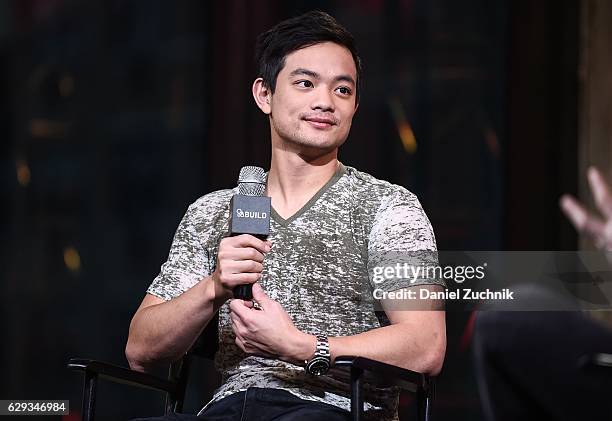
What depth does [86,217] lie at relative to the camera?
383 cm

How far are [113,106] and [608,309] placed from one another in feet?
6.65

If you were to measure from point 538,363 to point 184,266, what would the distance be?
1.29 meters

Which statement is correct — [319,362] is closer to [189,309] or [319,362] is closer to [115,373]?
[189,309]

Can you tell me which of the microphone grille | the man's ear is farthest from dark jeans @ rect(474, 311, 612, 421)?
the man's ear

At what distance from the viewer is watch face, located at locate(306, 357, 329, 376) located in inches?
78.7

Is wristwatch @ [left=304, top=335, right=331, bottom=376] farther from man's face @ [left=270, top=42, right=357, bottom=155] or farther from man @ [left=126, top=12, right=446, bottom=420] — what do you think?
man's face @ [left=270, top=42, right=357, bottom=155]

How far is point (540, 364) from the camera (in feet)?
3.77

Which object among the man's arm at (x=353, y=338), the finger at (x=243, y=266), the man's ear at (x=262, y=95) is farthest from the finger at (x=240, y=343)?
the man's ear at (x=262, y=95)

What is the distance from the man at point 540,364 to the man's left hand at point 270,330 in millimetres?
833

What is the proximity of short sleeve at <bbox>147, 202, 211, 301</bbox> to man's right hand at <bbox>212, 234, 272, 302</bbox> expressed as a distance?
431mm

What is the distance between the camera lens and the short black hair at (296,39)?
234 centimetres

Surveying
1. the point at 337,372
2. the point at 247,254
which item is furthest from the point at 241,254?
the point at 337,372

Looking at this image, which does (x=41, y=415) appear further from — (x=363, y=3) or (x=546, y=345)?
(x=546, y=345)

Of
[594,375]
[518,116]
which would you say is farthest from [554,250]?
[594,375]
